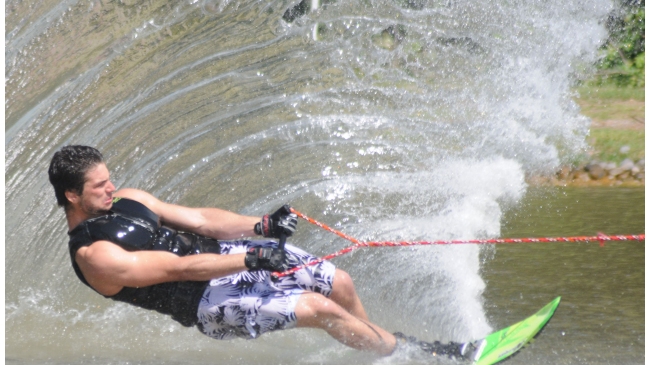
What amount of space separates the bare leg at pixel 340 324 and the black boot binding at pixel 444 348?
0.06m

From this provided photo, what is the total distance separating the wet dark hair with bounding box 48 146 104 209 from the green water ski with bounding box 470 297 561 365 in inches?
78.7

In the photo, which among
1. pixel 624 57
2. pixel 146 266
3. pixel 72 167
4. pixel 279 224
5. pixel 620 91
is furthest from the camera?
pixel 624 57

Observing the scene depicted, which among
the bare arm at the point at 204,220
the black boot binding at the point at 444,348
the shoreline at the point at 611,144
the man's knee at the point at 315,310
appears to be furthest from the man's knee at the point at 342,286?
the shoreline at the point at 611,144

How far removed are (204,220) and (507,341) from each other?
1.61 meters

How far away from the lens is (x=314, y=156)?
233 inches

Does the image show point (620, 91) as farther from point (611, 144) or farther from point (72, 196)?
point (72, 196)

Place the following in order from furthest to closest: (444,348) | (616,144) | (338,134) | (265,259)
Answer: (616,144)
(338,134)
(444,348)
(265,259)

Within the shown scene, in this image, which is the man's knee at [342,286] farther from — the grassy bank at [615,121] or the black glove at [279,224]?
the grassy bank at [615,121]

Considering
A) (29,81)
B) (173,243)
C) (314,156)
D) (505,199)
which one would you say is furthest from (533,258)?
(29,81)

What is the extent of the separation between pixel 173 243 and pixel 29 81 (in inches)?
123

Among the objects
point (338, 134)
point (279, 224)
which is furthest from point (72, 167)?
point (338, 134)

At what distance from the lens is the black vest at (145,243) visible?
354 centimetres

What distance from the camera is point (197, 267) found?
3438 millimetres

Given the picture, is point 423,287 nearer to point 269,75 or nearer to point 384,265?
point 384,265
